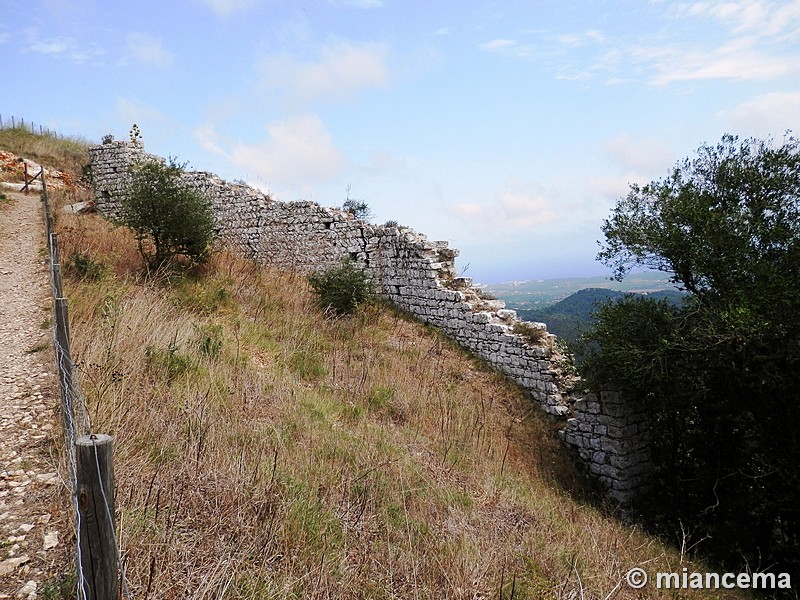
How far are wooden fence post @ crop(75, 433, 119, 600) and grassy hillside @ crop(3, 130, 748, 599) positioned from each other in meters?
0.55

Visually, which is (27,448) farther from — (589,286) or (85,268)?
(589,286)

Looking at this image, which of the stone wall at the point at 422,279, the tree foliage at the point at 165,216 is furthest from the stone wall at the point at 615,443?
the tree foliage at the point at 165,216

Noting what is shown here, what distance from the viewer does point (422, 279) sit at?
481 inches

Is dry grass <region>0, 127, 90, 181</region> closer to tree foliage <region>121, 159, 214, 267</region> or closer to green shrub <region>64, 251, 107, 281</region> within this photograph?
tree foliage <region>121, 159, 214, 267</region>

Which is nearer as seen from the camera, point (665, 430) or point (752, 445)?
point (752, 445)

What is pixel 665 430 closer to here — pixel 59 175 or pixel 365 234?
pixel 365 234

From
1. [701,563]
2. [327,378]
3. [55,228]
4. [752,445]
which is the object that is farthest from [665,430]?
[55,228]

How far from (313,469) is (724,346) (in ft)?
18.4

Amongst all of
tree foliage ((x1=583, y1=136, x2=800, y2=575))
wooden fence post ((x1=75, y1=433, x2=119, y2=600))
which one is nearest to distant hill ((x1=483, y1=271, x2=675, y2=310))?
tree foliage ((x1=583, y1=136, x2=800, y2=575))

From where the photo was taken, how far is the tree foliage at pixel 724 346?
256 inches

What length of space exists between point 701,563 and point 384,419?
178 inches

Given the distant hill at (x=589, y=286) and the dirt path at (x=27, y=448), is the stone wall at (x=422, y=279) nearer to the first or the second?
the distant hill at (x=589, y=286)

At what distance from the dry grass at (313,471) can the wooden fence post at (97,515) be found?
67 cm

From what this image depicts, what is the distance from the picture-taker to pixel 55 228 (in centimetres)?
1252
